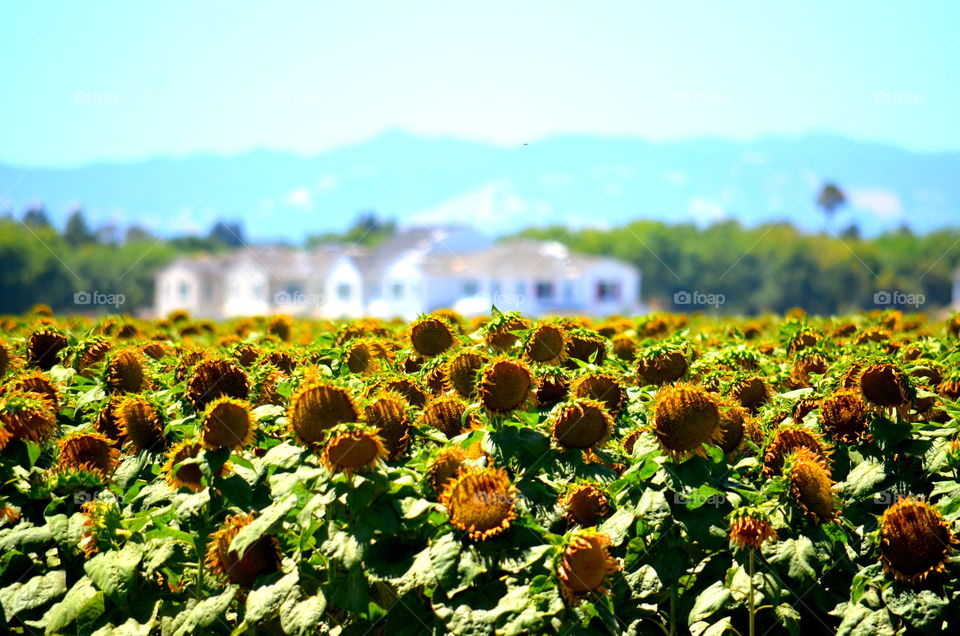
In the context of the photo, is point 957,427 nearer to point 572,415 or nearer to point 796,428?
point 796,428

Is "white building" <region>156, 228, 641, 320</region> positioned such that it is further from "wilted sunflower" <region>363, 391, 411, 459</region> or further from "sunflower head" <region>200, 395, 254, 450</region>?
"wilted sunflower" <region>363, 391, 411, 459</region>

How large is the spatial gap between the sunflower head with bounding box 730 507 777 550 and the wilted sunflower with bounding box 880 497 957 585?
45cm

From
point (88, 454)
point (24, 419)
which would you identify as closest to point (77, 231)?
point (24, 419)

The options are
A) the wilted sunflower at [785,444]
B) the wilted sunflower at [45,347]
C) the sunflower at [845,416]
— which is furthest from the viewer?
the wilted sunflower at [45,347]

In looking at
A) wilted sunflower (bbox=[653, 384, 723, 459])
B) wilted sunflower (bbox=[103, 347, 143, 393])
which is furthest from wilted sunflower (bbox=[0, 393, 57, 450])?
wilted sunflower (bbox=[653, 384, 723, 459])

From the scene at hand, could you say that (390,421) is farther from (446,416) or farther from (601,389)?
(601,389)

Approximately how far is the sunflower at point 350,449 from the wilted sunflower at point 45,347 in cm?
314

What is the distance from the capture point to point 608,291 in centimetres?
13125

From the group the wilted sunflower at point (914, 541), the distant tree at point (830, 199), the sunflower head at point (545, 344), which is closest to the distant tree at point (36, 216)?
the distant tree at point (830, 199)

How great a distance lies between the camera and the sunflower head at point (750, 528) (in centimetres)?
432

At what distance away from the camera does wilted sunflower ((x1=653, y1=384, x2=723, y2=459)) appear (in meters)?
4.46

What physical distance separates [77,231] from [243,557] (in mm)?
164655

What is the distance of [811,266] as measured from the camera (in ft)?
453

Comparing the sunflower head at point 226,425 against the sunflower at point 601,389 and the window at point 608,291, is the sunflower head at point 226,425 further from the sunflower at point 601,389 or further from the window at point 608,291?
the window at point 608,291
